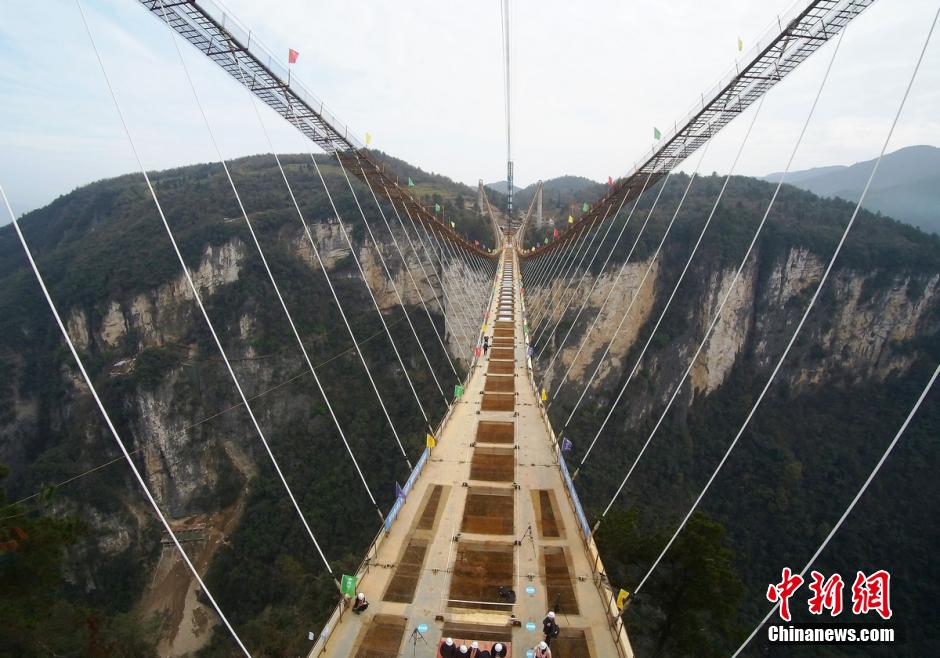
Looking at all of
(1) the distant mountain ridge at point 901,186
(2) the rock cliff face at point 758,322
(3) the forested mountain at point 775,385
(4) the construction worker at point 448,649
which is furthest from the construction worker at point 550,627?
(1) the distant mountain ridge at point 901,186

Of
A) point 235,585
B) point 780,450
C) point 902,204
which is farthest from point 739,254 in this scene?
point 902,204

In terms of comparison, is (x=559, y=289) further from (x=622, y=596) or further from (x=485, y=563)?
(x=622, y=596)

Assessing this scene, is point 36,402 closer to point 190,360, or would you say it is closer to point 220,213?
point 190,360

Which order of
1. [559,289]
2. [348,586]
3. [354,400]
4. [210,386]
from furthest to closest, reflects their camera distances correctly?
[559,289] → [210,386] → [354,400] → [348,586]

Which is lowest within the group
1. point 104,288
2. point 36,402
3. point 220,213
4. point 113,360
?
point 36,402

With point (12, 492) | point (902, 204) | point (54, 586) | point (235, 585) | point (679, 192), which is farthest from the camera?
point (902, 204)

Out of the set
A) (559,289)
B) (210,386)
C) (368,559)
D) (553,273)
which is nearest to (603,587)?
(368,559)

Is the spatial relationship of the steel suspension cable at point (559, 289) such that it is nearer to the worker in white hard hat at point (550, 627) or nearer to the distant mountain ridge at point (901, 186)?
the worker in white hard hat at point (550, 627)

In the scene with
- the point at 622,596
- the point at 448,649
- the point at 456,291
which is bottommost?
the point at 448,649

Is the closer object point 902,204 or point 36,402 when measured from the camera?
point 36,402
